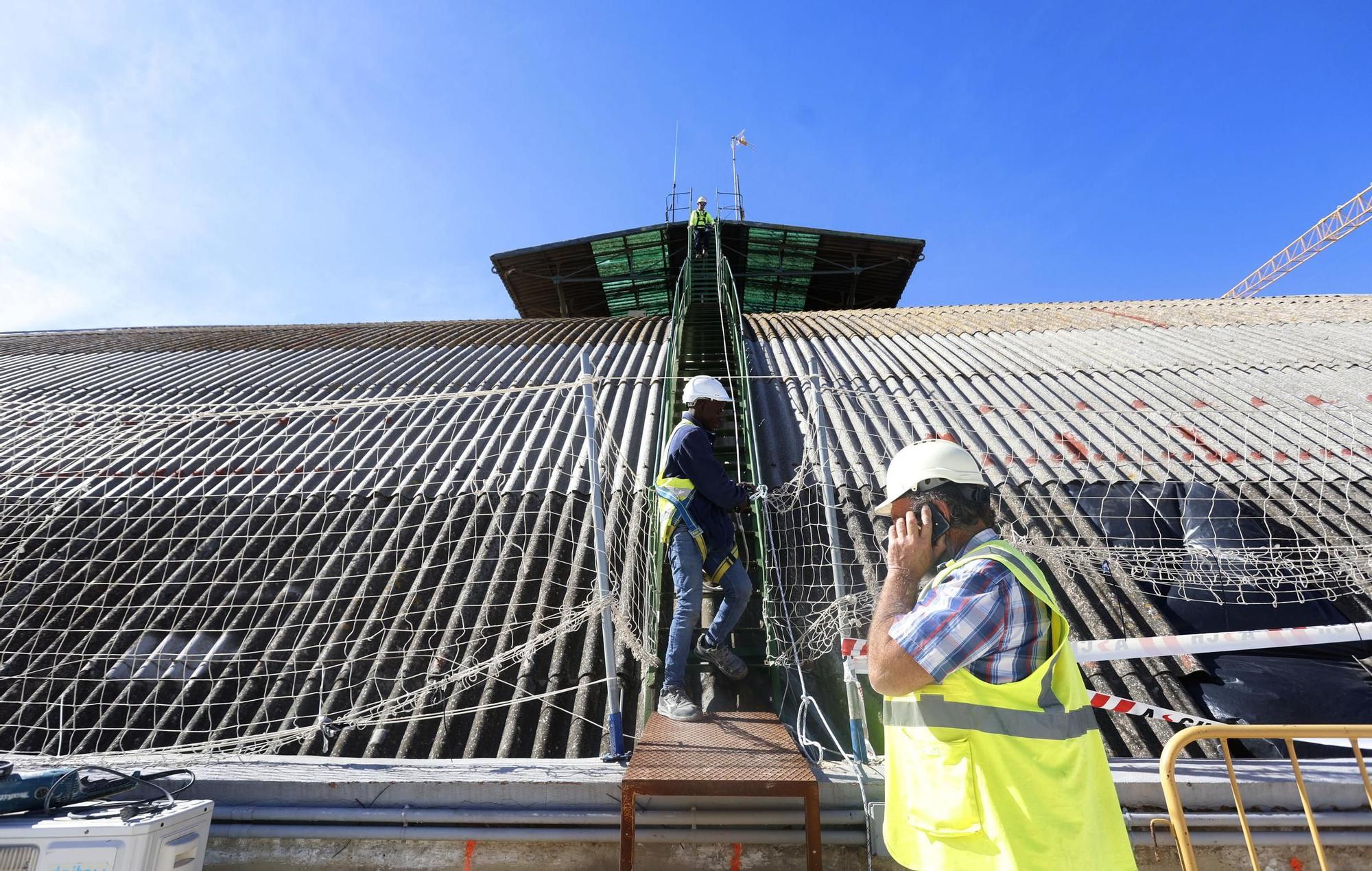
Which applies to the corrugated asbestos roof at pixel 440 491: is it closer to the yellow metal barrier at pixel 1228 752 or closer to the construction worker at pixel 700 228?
the yellow metal barrier at pixel 1228 752

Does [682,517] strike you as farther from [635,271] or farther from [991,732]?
[635,271]

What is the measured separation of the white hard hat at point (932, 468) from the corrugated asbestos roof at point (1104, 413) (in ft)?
7.95

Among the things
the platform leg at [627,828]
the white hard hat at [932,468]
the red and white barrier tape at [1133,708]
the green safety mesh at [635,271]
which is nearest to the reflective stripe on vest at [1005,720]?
the white hard hat at [932,468]

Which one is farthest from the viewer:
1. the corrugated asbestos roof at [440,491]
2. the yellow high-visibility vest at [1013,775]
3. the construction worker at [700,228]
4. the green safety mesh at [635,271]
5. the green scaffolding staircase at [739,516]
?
the green safety mesh at [635,271]

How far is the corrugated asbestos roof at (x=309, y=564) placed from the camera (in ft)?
13.6

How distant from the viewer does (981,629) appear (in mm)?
1889

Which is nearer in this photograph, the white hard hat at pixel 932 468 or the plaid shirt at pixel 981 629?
the plaid shirt at pixel 981 629

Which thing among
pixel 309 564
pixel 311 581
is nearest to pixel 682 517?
pixel 311 581

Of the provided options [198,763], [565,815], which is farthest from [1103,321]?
[198,763]

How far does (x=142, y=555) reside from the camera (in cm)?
554

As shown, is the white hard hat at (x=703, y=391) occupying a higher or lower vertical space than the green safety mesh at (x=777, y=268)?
lower

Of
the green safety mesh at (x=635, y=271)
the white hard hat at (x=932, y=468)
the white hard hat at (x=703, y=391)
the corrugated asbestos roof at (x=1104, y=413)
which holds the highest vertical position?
the green safety mesh at (x=635, y=271)

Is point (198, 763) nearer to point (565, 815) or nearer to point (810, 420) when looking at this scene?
point (565, 815)

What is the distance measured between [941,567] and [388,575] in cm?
419
